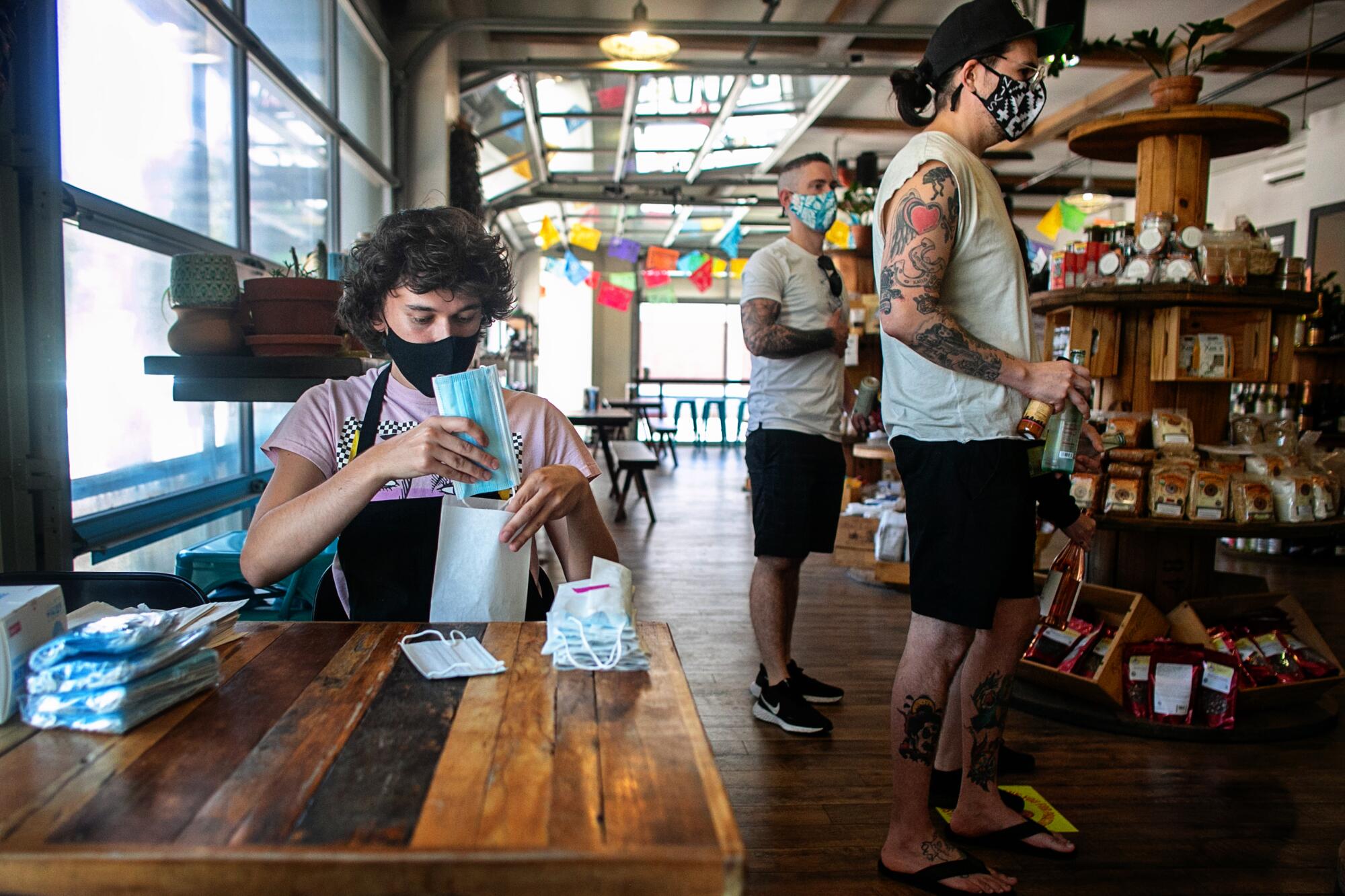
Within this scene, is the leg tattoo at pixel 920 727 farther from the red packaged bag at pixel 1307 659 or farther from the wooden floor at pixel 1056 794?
the red packaged bag at pixel 1307 659

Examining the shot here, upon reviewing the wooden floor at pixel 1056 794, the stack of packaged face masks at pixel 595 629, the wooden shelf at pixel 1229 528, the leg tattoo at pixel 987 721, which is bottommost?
the wooden floor at pixel 1056 794

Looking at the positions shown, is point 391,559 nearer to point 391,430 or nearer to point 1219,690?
point 391,430

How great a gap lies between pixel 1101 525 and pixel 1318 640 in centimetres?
85

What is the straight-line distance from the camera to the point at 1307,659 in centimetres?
304

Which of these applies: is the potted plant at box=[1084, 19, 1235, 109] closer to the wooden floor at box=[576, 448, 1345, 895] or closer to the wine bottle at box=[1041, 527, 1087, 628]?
the wine bottle at box=[1041, 527, 1087, 628]

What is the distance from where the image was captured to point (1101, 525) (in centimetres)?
297

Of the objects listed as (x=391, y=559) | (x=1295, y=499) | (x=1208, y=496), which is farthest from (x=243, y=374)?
(x=1295, y=499)

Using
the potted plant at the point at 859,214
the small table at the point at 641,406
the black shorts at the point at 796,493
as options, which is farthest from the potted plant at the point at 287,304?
the small table at the point at 641,406

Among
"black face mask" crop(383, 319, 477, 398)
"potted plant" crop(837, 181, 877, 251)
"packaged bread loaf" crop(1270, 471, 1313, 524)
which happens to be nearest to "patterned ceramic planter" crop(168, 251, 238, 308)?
"black face mask" crop(383, 319, 477, 398)

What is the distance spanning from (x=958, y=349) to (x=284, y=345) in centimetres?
164

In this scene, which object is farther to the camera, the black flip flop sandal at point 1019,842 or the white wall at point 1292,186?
the white wall at point 1292,186

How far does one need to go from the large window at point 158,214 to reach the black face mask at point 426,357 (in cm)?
103

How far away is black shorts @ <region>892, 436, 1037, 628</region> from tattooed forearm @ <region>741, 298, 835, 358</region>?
3.35ft

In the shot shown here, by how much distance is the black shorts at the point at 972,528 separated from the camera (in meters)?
1.86
